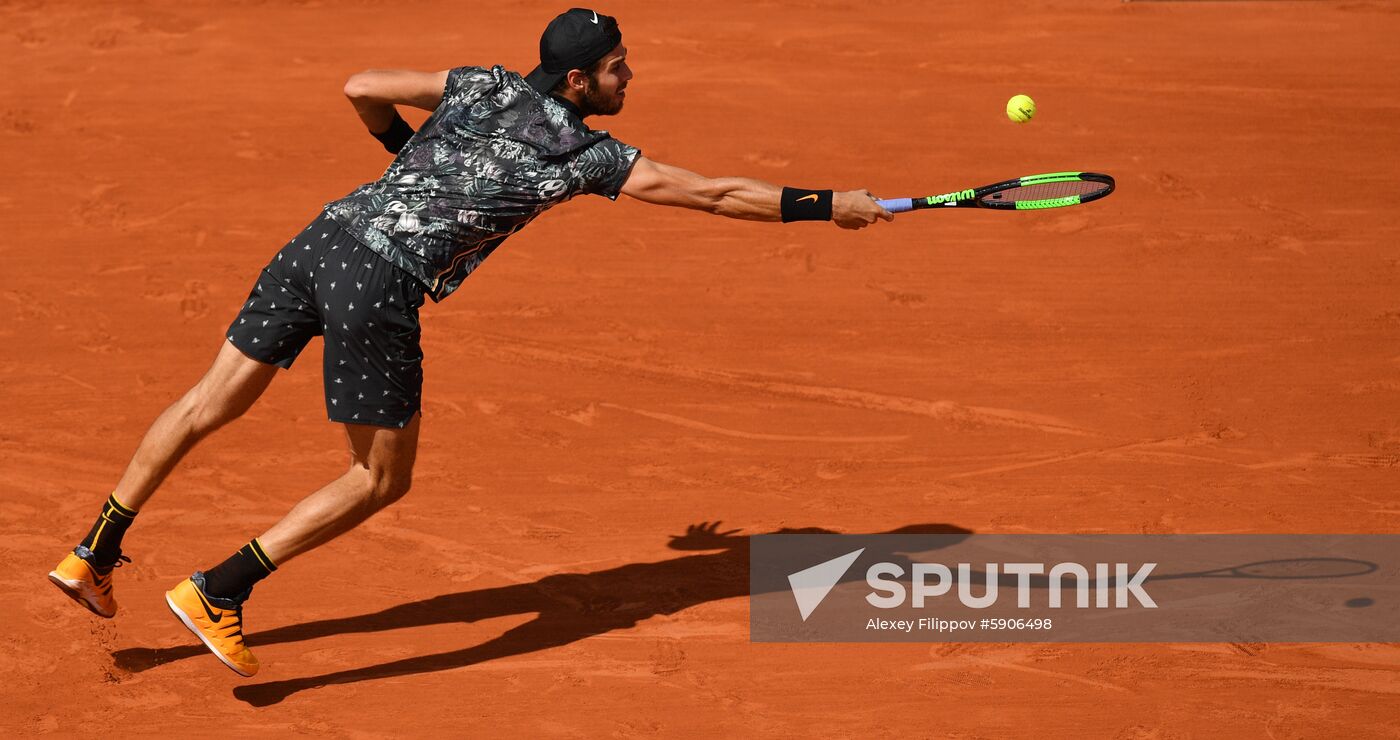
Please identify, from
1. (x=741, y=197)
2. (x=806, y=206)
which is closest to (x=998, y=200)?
(x=806, y=206)

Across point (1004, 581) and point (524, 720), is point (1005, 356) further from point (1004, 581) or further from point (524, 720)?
point (524, 720)

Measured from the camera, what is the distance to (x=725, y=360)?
25.9 feet

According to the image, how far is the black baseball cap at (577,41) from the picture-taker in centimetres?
508

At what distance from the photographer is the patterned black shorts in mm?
5074

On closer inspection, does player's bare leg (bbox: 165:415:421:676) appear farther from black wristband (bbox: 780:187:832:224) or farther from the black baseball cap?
black wristband (bbox: 780:187:832:224)

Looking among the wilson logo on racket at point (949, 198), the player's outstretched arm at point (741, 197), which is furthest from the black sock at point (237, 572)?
the wilson logo on racket at point (949, 198)

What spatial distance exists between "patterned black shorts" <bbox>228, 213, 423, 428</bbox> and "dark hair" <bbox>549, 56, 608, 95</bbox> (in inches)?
32.1

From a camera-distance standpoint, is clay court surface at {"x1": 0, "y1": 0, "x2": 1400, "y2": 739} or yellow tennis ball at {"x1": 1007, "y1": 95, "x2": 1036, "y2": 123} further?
yellow tennis ball at {"x1": 1007, "y1": 95, "x2": 1036, "y2": 123}

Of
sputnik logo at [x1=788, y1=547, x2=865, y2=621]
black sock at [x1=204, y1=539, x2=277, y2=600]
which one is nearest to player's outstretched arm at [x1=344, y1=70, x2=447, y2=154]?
black sock at [x1=204, y1=539, x2=277, y2=600]

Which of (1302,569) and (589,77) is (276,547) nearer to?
(589,77)

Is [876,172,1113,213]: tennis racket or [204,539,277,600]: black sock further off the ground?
[876,172,1113,213]: tennis racket

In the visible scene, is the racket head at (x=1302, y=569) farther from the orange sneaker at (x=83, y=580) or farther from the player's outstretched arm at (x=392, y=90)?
the orange sneaker at (x=83, y=580)

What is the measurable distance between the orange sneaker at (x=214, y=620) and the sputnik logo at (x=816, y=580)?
6.94ft

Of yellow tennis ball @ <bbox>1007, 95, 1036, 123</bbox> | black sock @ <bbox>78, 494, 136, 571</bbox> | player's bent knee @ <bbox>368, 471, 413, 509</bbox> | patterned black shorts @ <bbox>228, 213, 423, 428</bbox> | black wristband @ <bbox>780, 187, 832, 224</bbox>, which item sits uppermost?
yellow tennis ball @ <bbox>1007, 95, 1036, 123</bbox>
